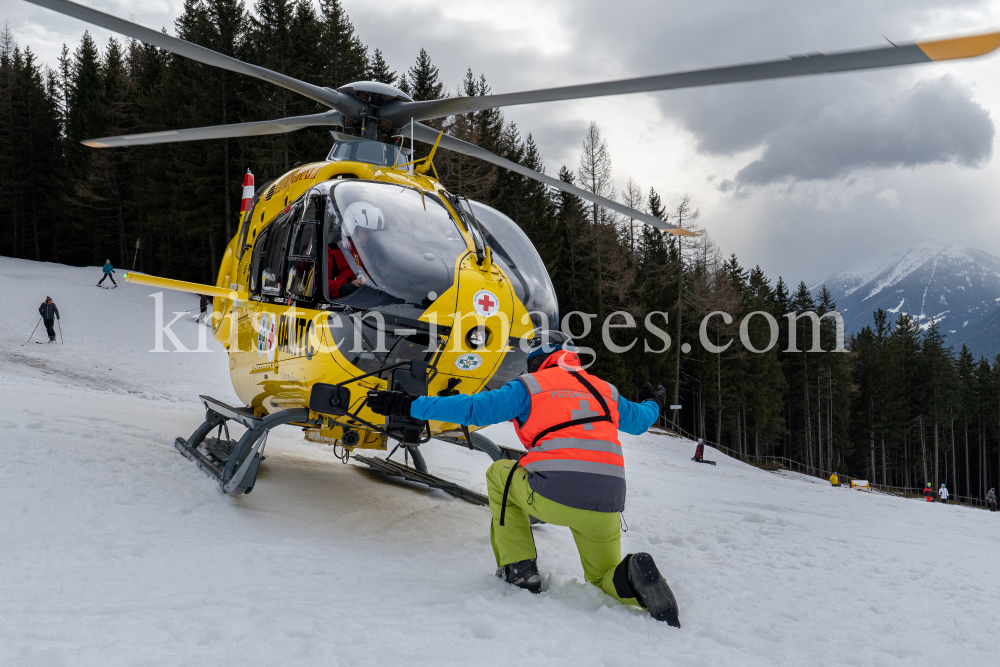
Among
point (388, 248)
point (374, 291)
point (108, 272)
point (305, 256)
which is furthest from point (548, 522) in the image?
point (108, 272)

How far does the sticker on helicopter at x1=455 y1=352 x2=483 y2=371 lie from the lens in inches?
177

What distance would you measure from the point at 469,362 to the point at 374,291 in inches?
31.8

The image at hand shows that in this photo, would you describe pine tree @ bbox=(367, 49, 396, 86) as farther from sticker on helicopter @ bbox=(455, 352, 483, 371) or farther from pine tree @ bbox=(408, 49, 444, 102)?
sticker on helicopter @ bbox=(455, 352, 483, 371)

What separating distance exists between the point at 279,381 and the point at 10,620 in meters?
2.58

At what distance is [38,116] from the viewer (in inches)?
1660

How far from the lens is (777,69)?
313 centimetres

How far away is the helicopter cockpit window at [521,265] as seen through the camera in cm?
503

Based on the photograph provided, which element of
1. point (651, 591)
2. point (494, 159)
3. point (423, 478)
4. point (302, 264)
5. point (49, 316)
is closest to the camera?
point (651, 591)

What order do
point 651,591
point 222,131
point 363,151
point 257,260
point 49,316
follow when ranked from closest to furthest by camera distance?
point 651,591 < point 257,260 < point 363,151 < point 222,131 < point 49,316

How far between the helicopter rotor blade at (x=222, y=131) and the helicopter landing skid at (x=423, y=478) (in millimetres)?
3701

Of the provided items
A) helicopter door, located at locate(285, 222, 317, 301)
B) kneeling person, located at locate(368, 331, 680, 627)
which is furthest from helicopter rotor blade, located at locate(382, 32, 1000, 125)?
kneeling person, located at locate(368, 331, 680, 627)

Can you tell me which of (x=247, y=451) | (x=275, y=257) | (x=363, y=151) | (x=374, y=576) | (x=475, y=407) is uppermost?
(x=363, y=151)

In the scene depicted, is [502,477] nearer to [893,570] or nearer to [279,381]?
[279,381]

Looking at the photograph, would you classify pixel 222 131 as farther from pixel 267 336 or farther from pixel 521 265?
pixel 521 265
